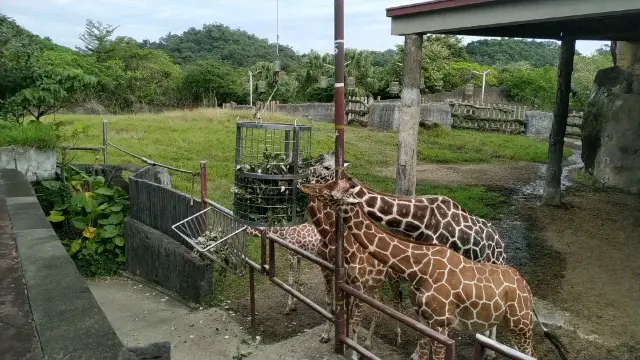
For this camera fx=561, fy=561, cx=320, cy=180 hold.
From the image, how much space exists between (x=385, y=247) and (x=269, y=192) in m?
1.13

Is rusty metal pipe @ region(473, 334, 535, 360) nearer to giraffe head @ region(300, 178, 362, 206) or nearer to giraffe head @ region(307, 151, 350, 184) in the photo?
giraffe head @ region(300, 178, 362, 206)

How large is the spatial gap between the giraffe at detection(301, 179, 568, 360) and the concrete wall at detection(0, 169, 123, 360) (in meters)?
1.94

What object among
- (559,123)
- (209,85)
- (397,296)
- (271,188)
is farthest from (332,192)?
(209,85)

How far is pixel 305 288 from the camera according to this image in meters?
7.51

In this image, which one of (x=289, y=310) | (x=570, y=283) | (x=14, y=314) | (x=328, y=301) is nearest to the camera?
(x=14, y=314)

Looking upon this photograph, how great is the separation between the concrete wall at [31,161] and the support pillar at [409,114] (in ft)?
18.7

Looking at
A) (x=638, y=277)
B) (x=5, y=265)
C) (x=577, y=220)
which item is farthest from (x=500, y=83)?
(x=5, y=265)

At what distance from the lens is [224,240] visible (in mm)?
6656

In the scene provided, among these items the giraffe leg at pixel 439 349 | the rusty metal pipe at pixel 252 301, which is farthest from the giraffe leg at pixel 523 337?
the rusty metal pipe at pixel 252 301

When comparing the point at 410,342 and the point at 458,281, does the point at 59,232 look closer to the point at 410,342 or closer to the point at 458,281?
the point at 410,342

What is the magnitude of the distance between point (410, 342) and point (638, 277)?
3.88 metres

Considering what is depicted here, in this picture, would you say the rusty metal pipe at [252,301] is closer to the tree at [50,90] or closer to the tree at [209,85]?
the tree at [50,90]

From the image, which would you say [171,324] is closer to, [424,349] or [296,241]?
→ [296,241]

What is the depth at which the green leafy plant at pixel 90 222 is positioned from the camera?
8.84 metres
